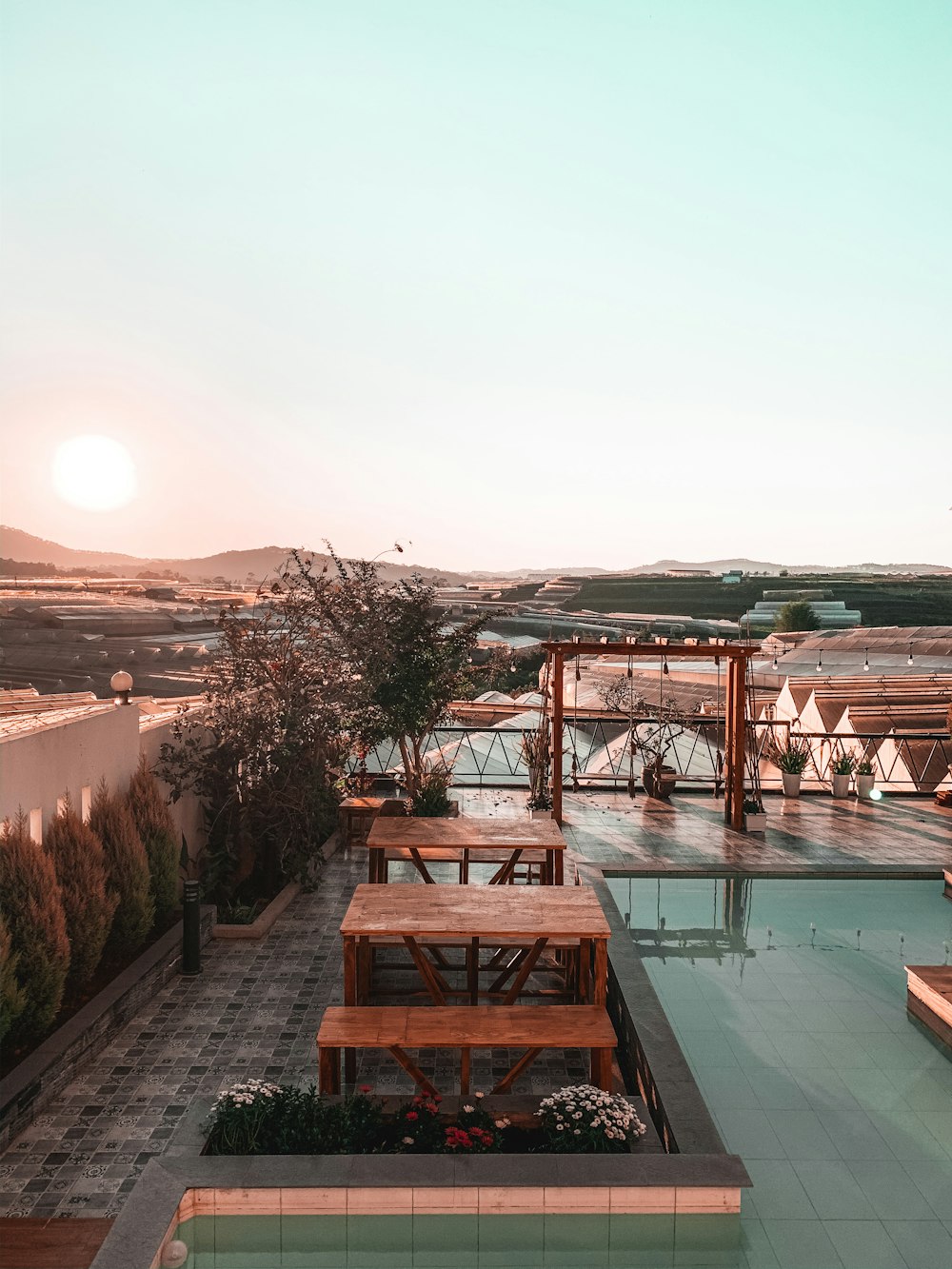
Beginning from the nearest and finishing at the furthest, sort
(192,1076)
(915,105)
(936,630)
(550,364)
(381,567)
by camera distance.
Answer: (192,1076), (915,105), (381,567), (550,364), (936,630)

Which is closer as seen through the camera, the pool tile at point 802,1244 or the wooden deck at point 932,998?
the pool tile at point 802,1244

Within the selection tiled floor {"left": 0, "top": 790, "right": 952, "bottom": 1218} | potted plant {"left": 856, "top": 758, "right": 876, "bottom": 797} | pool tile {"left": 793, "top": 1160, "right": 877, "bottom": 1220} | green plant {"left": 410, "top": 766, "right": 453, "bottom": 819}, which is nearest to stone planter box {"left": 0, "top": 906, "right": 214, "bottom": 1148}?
tiled floor {"left": 0, "top": 790, "right": 952, "bottom": 1218}

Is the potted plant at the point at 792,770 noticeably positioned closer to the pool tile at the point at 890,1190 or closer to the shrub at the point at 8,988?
the pool tile at the point at 890,1190

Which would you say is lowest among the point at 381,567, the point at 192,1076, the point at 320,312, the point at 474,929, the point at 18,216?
the point at 192,1076

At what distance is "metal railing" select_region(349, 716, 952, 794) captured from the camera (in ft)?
41.9

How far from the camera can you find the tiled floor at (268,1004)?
436 cm

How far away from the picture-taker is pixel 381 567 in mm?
10820

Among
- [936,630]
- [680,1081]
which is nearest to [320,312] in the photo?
[680,1081]

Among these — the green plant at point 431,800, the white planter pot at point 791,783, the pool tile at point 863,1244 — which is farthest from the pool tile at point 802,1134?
the white planter pot at point 791,783

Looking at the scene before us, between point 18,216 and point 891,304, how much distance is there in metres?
12.3

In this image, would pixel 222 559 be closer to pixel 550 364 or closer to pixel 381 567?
pixel 550 364

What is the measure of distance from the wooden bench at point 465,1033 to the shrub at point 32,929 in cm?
178

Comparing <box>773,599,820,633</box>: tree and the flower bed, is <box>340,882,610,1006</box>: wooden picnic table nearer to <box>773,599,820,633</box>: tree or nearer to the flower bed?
the flower bed

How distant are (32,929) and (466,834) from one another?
3127mm
